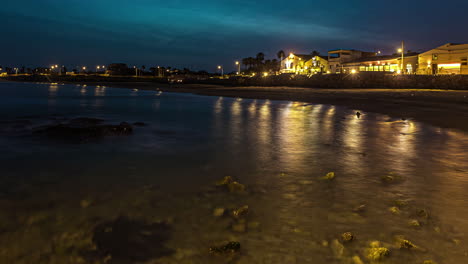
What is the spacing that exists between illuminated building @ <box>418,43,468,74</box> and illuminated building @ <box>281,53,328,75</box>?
87.8 ft

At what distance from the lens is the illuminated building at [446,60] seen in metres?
52.8

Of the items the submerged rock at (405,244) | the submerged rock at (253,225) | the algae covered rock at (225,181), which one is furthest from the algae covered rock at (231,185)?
the submerged rock at (405,244)

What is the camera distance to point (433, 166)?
7.34m

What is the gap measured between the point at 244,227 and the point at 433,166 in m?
5.81

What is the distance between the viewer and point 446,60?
181ft

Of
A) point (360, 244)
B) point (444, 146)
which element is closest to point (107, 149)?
point (360, 244)

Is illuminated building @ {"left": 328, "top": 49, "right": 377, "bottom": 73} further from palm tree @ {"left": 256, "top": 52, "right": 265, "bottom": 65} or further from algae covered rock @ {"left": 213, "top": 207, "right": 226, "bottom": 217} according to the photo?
algae covered rock @ {"left": 213, "top": 207, "right": 226, "bottom": 217}

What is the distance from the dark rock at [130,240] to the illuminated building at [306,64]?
80502mm

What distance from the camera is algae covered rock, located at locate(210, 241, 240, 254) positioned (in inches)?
141

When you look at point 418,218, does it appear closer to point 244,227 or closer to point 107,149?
point 244,227

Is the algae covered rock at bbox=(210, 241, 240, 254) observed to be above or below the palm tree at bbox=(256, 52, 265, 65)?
below

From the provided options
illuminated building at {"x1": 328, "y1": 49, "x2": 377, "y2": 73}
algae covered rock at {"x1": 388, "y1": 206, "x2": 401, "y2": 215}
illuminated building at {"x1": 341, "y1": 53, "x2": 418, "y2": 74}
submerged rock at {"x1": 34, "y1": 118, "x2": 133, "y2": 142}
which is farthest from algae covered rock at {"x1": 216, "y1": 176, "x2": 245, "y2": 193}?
illuminated building at {"x1": 328, "y1": 49, "x2": 377, "y2": 73}

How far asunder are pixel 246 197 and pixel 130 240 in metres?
2.22

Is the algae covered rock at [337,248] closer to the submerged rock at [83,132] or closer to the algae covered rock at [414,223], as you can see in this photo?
the algae covered rock at [414,223]
